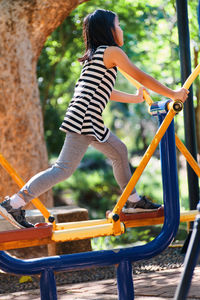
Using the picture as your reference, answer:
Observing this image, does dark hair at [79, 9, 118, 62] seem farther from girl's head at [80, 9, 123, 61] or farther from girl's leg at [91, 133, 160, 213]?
girl's leg at [91, 133, 160, 213]

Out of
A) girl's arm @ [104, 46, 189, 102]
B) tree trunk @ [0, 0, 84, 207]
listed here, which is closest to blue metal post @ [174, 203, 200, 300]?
girl's arm @ [104, 46, 189, 102]

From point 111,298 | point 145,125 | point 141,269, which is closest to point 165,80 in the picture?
point 141,269

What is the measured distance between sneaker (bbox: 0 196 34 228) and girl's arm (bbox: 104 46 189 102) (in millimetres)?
883

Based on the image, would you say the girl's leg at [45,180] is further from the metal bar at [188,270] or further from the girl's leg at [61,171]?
the metal bar at [188,270]

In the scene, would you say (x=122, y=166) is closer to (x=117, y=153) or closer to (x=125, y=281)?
(x=117, y=153)

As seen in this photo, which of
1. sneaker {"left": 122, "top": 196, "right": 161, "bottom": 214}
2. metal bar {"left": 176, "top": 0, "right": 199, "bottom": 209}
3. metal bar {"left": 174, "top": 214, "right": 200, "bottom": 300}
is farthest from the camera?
metal bar {"left": 176, "top": 0, "right": 199, "bottom": 209}

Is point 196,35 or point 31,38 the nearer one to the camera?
point 31,38

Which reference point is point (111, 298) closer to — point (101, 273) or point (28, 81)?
point (101, 273)

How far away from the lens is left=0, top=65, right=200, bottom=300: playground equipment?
2.54 metres

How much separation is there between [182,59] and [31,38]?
1804 millimetres

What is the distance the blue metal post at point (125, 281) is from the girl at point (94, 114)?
338mm

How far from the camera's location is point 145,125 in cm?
2281

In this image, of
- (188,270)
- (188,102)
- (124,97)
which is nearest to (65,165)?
(124,97)

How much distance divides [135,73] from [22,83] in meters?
2.99
